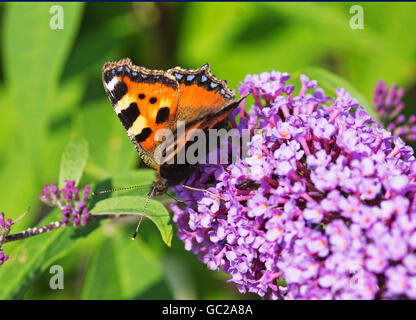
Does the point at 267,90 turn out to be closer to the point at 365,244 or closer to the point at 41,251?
the point at 365,244

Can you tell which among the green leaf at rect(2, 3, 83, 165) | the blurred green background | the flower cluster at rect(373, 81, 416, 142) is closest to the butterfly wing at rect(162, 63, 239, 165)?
the blurred green background

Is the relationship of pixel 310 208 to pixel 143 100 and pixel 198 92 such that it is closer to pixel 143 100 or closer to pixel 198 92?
pixel 198 92

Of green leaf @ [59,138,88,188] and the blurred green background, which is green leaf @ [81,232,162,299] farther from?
green leaf @ [59,138,88,188]

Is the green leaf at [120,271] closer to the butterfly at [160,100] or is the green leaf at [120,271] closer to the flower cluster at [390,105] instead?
the butterfly at [160,100]

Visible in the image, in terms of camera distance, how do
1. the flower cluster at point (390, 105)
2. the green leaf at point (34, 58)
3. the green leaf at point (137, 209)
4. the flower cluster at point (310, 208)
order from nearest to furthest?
1. the flower cluster at point (310, 208)
2. the green leaf at point (137, 209)
3. the flower cluster at point (390, 105)
4. the green leaf at point (34, 58)

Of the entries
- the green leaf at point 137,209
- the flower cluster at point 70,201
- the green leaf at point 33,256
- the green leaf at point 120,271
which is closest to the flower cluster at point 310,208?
the green leaf at point 137,209

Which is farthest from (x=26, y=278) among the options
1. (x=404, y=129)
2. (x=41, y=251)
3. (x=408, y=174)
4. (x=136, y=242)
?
(x=404, y=129)
